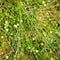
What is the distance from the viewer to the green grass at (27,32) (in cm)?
229

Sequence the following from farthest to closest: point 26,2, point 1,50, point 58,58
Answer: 1. point 26,2
2. point 58,58
3. point 1,50

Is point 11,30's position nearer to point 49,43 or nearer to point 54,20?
point 49,43

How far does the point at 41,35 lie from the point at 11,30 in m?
0.39

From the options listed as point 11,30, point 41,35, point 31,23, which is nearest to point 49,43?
point 41,35

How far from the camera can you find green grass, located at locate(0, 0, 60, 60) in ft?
7.50

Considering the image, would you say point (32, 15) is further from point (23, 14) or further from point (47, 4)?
point (47, 4)

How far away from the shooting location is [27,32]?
2.42 meters

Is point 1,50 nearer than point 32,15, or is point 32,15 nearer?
point 1,50

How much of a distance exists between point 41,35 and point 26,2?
510 millimetres

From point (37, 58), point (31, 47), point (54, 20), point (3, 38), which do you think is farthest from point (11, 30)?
point (54, 20)

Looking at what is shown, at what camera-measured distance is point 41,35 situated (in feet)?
7.97

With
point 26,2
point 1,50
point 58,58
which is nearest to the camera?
point 1,50

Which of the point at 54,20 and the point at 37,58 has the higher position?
the point at 54,20

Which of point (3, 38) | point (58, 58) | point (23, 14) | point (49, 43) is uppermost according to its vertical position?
point (23, 14)
